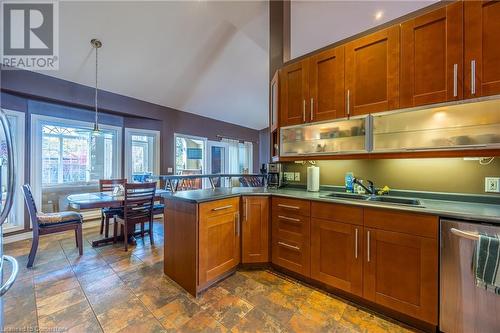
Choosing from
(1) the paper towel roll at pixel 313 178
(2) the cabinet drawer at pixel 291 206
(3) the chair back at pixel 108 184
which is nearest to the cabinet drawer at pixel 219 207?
(2) the cabinet drawer at pixel 291 206

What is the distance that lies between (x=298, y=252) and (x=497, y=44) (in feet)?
7.39

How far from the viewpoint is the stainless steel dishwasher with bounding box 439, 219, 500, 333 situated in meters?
1.32

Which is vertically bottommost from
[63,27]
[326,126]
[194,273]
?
[194,273]

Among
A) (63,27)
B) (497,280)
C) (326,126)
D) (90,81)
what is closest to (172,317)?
(497,280)

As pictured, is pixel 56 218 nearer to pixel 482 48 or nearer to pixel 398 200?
pixel 398 200

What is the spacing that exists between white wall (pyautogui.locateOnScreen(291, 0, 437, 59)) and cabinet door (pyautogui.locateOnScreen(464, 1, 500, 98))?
85 cm

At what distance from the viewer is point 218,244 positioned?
2.12m

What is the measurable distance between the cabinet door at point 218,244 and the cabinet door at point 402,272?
1.26 metres

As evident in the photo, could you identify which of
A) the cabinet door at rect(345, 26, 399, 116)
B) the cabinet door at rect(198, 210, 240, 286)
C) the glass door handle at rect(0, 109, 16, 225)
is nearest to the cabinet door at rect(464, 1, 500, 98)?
the cabinet door at rect(345, 26, 399, 116)

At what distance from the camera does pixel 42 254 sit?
283 centimetres

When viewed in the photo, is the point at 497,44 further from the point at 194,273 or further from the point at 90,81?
the point at 90,81

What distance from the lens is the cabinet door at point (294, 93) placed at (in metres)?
2.44

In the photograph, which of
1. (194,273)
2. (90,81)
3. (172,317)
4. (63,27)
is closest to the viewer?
(172,317)

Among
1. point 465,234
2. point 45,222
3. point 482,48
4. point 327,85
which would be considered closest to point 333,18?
point 327,85
